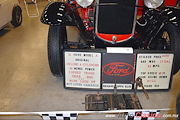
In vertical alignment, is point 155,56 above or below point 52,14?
below

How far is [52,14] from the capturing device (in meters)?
→ 2.19

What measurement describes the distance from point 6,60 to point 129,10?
213cm

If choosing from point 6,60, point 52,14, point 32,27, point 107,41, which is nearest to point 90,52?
point 107,41

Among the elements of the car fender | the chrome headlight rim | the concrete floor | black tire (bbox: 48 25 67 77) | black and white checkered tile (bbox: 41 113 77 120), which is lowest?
the concrete floor

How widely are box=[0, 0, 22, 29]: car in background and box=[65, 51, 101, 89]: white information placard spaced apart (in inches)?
109

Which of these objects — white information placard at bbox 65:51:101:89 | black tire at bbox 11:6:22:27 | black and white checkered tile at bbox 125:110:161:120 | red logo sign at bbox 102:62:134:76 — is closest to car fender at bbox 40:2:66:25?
white information placard at bbox 65:51:101:89

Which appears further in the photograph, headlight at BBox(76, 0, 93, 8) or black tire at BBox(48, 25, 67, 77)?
black tire at BBox(48, 25, 67, 77)

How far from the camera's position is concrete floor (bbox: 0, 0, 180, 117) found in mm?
2014

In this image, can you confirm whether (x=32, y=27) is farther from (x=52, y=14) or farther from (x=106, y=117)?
(x=106, y=117)

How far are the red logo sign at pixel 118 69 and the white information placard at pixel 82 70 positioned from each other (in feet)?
0.29

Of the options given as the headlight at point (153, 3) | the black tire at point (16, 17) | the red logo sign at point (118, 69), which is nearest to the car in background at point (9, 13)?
the black tire at point (16, 17)

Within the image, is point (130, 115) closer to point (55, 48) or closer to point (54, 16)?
point (55, 48)

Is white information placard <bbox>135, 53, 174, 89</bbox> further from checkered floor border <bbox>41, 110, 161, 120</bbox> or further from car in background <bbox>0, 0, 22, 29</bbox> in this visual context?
car in background <bbox>0, 0, 22, 29</bbox>

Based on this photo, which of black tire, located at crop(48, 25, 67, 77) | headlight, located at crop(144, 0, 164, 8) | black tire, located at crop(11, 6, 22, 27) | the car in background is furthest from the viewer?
black tire, located at crop(11, 6, 22, 27)
